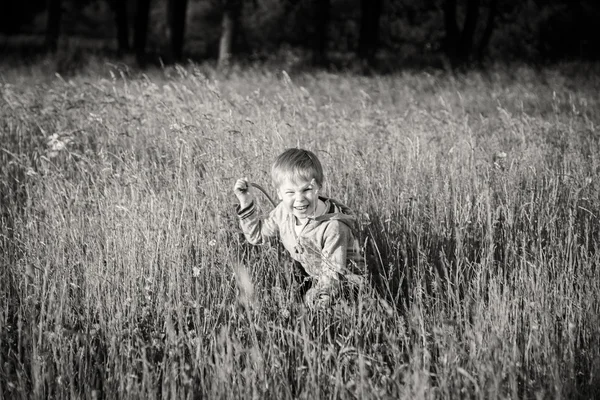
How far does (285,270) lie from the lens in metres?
2.76

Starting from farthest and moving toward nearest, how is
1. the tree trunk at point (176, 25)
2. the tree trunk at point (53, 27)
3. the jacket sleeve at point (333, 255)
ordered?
1. the tree trunk at point (176, 25)
2. the tree trunk at point (53, 27)
3. the jacket sleeve at point (333, 255)

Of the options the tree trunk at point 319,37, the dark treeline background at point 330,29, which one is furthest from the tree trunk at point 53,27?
the tree trunk at point 319,37

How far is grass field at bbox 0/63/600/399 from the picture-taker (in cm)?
238

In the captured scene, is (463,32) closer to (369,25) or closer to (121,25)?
(369,25)

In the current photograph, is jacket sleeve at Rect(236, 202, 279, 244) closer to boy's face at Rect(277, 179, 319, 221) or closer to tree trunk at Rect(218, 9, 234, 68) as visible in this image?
boy's face at Rect(277, 179, 319, 221)

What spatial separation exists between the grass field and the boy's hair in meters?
0.44

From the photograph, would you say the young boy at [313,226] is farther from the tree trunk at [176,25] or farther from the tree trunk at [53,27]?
the tree trunk at [53,27]

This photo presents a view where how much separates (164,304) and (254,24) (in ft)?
115

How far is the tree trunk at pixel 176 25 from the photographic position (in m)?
17.2

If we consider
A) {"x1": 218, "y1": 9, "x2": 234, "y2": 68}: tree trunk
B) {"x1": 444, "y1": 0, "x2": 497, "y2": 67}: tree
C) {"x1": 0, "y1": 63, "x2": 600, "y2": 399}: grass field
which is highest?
{"x1": 444, "y1": 0, "x2": 497, "y2": 67}: tree

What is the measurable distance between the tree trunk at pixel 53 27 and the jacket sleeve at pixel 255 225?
15.6 meters

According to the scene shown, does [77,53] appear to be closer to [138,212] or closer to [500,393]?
[138,212]

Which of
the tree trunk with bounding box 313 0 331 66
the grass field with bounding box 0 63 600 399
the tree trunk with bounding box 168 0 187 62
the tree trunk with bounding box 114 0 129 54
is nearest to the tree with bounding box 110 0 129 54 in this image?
the tree trunk with bounding box 114 0 129 54

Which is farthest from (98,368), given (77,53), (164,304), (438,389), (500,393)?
(77,53)
